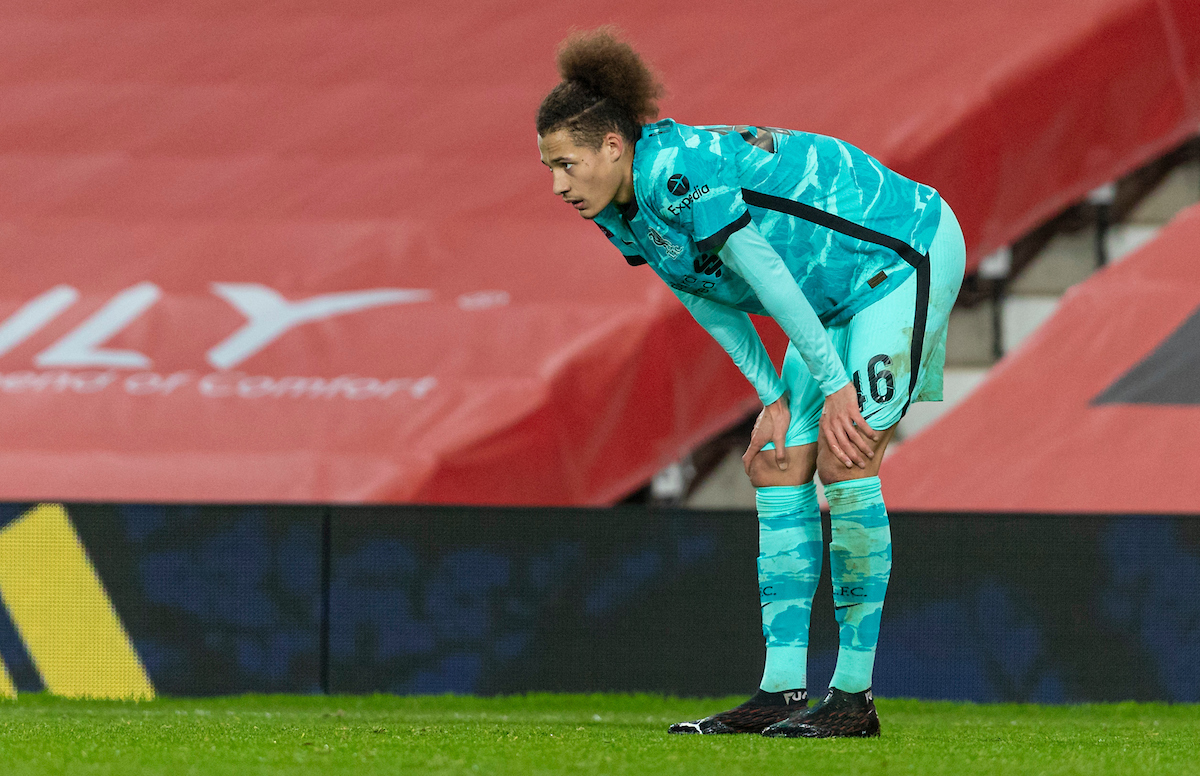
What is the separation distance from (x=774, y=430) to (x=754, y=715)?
558 millimetres

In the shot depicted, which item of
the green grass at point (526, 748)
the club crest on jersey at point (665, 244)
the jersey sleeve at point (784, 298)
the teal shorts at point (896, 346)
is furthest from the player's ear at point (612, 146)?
the green grass at point (526, 748)

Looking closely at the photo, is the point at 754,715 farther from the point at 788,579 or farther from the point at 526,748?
the point at 526,748

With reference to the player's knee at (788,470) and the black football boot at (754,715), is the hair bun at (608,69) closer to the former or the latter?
the player's knee at (788,470)

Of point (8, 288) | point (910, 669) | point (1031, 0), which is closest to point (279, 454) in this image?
point (8, 288)

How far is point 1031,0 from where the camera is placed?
7.20 m

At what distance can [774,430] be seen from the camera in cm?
282

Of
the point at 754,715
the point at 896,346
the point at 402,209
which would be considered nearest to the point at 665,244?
the point at 896,346

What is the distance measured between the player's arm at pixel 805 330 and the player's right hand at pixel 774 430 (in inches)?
6.1

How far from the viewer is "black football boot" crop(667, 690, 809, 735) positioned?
2695 millimetres

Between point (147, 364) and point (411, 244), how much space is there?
1.37m

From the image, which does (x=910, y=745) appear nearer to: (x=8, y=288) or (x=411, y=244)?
(x=411, y=244)

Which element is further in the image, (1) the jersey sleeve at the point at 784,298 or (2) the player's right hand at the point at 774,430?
(2) the player's right hand at the point at 774,430

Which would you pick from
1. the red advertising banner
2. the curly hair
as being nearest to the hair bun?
the curly hair

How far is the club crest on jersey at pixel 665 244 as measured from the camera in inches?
104
